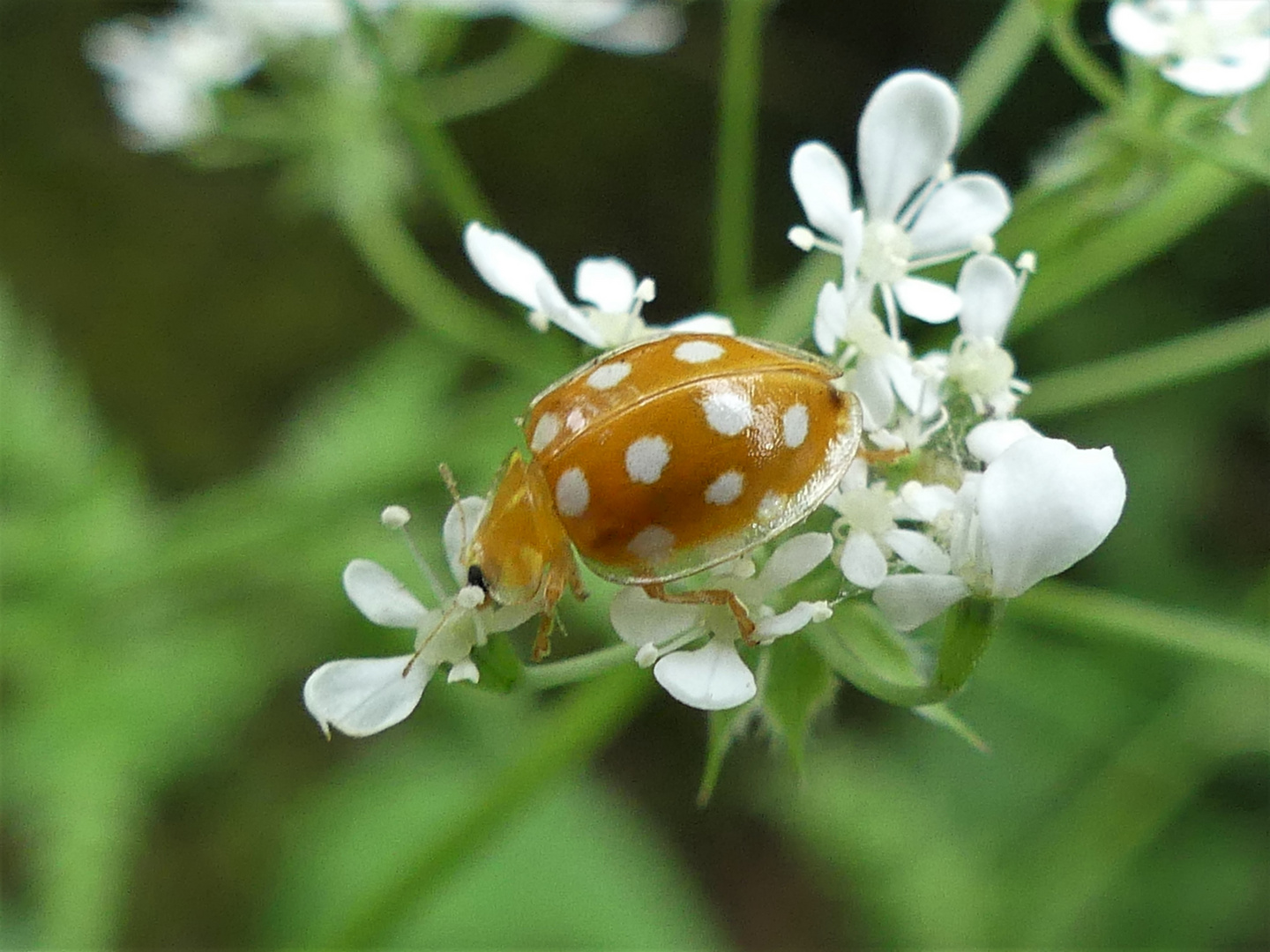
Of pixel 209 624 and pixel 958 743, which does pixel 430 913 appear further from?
pixel 958 743

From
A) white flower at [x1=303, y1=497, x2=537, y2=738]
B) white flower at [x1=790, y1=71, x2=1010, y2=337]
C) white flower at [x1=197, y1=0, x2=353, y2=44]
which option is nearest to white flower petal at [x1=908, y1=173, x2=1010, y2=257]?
white flower at [x1=790, y1=71, x2=1010, y2=337]

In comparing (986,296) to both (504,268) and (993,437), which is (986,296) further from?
(504,268)

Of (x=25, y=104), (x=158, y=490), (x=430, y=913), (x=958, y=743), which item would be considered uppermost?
(x=25, y=104)

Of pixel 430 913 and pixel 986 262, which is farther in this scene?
pixel 430 913

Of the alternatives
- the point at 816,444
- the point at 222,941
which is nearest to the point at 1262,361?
the point at 816,444

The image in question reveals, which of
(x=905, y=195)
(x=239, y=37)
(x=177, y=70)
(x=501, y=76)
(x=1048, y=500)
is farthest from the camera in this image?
(x=501, y=76)

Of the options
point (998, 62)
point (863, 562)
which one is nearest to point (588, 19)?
point (998, 62)

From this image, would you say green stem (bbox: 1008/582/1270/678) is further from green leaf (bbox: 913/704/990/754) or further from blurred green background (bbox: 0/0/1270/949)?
green leaf (bbox: 913/704/990/754)
